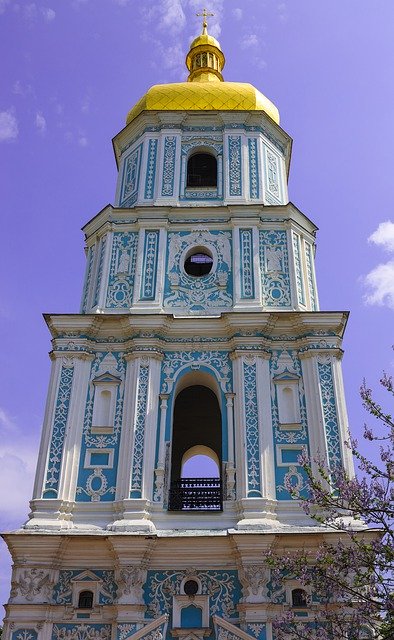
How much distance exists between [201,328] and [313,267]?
137 inches

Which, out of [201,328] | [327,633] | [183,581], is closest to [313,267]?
[201,328]

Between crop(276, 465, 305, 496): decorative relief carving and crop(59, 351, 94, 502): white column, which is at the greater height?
crop(59, 351, 94, 502): white column

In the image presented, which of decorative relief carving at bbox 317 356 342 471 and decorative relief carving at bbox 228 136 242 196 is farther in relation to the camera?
decorative relief carving at bbox 228 136 242 196

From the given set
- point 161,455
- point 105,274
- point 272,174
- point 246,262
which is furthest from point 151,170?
point 161,455

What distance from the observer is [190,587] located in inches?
468

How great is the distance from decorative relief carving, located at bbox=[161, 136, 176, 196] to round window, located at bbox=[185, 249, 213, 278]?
1.78m

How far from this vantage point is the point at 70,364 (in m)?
14.2

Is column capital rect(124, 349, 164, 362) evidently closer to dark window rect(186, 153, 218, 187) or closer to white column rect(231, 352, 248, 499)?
white column rect(231, 352, 248, 499)

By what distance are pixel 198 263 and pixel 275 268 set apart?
5.88 feet

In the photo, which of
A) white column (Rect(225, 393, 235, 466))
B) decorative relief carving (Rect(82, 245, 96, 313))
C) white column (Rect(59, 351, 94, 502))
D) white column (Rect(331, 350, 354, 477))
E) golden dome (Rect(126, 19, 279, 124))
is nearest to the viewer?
white column (Rect(59, 351, 94, 502))

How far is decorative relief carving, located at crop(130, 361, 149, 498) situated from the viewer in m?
12.7

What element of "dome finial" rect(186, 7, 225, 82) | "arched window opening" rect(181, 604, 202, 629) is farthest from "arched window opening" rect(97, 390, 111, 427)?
"dome finial" rect(186, 7, 225, 82)

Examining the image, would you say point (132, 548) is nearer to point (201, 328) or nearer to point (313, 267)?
point (201, 328)

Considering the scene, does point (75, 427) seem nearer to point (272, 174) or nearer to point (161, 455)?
point (161, 455)
